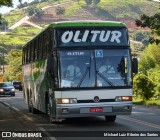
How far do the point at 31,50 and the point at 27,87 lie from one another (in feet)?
10.7

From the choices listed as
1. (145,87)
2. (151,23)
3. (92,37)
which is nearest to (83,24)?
(92,37)

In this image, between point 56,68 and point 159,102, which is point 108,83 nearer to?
point 56,68

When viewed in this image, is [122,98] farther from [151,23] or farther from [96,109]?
[151,23]

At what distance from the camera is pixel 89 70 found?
15.8m

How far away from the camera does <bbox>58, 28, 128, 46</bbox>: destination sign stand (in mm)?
16156

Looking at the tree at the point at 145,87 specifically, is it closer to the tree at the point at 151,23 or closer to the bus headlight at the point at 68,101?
the tree at the point at 151,23

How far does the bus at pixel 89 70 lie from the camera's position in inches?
617

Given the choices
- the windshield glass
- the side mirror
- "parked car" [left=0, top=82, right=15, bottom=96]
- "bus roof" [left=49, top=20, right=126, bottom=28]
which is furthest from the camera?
"parked car" [left=0, top=82, right=15, bottom=96]

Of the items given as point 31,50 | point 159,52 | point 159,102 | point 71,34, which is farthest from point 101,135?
point 159,52

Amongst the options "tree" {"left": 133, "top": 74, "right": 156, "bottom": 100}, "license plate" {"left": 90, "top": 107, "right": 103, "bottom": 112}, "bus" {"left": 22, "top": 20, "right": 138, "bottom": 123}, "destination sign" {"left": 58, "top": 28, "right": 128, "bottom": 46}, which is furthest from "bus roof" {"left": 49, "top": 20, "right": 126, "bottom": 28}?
"tree" {"left": 133, "top": 74, "right": 156, "bottom": 100}

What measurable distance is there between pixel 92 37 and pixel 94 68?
44.7 inches

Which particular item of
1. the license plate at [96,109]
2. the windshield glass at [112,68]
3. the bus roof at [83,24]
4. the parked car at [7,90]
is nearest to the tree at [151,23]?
the bus roof at [83,24]

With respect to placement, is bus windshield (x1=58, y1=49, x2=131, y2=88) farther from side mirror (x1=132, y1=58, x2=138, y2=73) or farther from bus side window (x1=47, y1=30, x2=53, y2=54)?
bus side window (x1=47, y1=30, x2=53, y2=54)

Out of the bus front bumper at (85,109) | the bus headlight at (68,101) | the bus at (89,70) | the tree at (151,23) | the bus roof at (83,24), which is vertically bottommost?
the bus front bumper at (85,109)
